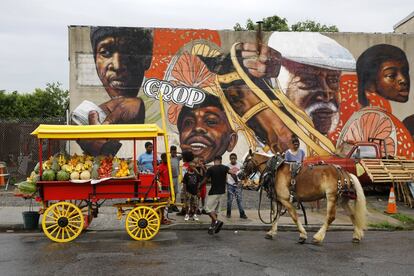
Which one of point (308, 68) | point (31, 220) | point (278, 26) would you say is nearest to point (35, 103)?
point (278, 26)

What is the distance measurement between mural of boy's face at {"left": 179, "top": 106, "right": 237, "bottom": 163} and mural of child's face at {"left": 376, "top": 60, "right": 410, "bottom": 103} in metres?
6.72

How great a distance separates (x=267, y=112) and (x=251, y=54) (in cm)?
246

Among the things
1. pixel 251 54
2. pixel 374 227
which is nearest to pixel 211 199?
pixel 374 227

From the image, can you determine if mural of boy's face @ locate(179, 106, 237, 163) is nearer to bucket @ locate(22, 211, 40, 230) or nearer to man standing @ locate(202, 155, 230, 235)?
man standing @ locate(202, 155, 230, 235)

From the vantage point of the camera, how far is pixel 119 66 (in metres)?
20.1

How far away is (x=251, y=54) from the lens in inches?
826

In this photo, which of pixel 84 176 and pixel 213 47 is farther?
pixel 213 47

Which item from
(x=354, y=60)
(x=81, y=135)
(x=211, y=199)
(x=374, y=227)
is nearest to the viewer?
(x=81, y=135)

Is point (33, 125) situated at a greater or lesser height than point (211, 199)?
greater

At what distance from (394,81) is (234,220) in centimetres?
1243

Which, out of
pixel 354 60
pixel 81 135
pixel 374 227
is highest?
pixel 354 60

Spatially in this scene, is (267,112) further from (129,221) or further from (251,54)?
(129,221)

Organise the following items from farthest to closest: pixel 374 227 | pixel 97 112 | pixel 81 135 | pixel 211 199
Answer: pixel 97 112
pixel 374 227
pixel 211 199
pixel 81 135

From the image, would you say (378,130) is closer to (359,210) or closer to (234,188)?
(234,188)
